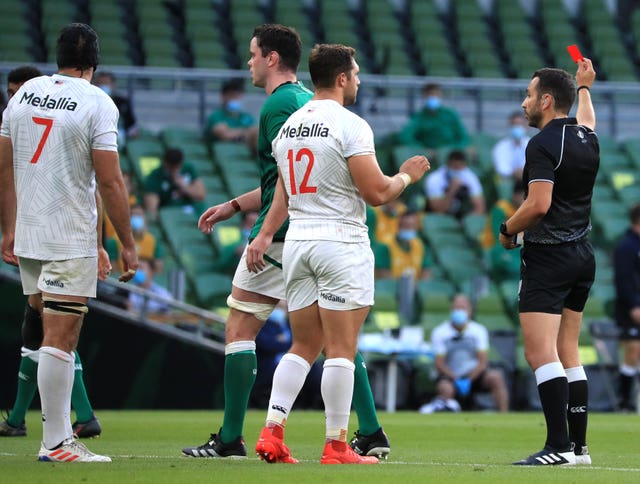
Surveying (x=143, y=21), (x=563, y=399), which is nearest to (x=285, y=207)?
(x=563, y=399)

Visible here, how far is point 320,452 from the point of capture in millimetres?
8469

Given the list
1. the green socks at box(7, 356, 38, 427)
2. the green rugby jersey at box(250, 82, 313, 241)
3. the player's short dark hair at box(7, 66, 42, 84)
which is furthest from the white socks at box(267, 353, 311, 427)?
the player's short dark hair at box(7, 66, 42, 84)

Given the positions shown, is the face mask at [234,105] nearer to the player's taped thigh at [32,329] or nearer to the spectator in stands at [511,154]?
the spectator in stands at [511,154]

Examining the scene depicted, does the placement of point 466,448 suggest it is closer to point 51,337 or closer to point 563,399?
point 563,399

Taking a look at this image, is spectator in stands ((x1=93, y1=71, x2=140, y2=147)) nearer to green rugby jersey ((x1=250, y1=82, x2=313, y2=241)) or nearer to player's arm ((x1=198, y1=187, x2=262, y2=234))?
player's arm ((x1=198, y1=187, x2=262, y2=234))

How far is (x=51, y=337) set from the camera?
280 inches

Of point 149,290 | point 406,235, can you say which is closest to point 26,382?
point 149,290

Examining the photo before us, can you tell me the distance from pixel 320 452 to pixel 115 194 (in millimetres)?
2224

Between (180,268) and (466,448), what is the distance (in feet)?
24.9

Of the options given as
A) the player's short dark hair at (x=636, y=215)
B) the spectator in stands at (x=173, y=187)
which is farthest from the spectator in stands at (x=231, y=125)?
the player's short dark hair at (x=636, y=215)

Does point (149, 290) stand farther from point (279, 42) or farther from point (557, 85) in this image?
point (557, 85)

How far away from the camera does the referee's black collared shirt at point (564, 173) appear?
7.36 m

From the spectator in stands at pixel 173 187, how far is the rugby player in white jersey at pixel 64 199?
9268mm

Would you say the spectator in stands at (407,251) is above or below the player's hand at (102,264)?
above
